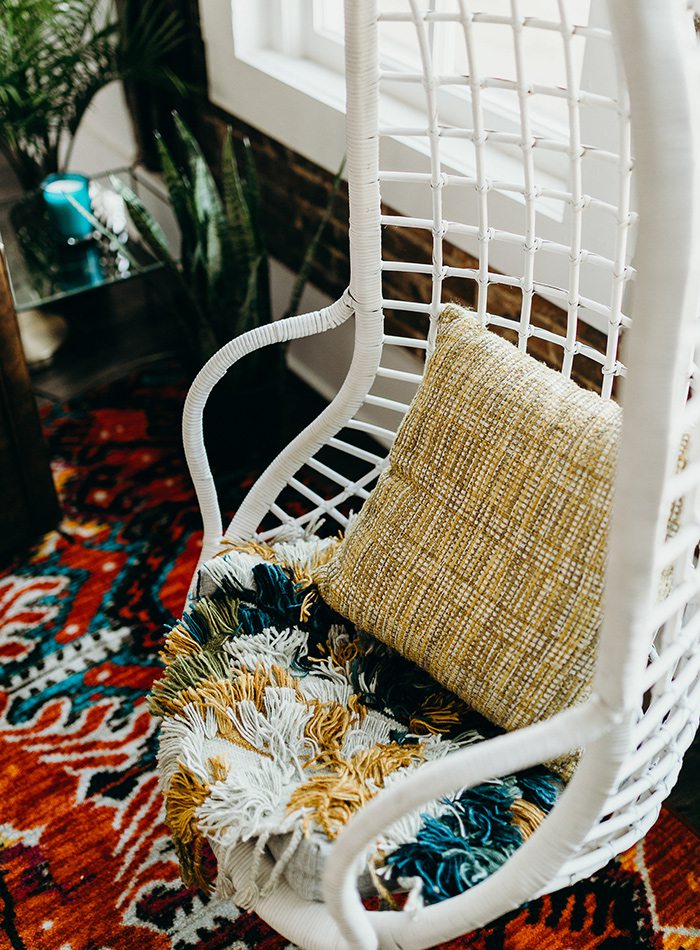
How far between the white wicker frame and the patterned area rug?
0.41 metres

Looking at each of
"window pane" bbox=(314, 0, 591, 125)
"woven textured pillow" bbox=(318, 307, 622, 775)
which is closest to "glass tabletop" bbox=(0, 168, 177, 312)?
"window pane" bbox=(314, 0, 591, 125)

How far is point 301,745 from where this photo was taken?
89 cm

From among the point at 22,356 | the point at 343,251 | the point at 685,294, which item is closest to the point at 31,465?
the point at 22,356

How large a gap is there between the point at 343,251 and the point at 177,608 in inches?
29.6

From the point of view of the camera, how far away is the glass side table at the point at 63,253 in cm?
175

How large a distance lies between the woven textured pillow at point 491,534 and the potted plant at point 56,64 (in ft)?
4.03

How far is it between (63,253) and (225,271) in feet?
1.41

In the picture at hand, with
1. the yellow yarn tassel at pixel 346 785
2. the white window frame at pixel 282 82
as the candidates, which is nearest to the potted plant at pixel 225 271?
the white window frame at pixel 282 82

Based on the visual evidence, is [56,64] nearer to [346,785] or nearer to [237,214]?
[237,214]

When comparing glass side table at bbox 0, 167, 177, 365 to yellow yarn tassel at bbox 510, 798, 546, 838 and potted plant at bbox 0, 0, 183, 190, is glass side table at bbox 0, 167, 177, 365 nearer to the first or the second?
potted plant at bbox 0, 0, 183, 190

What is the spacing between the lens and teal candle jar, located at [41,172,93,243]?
1816mm

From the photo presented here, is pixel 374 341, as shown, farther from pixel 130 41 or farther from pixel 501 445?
pixel 130 41

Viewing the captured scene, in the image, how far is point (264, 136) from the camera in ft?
5.99

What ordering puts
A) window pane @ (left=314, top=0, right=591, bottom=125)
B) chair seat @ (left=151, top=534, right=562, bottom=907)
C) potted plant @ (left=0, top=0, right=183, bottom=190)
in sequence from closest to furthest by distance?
chair seat @ (left=151, top=534, right=562, bottom=907)
window pane @ (left=314, top=0, right=591, bottom=125)
potted plant @ (left=0, top=0, right=183, bottom=190)
